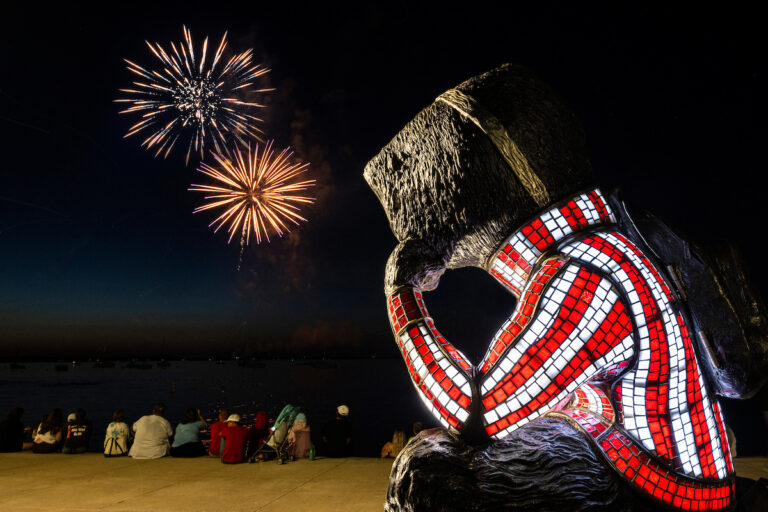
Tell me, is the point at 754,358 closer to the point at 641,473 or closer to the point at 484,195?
the point at 641,473

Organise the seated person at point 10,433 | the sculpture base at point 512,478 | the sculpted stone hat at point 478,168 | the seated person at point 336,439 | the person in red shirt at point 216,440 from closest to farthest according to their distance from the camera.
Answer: the sculpture base at point 512,478
the sculpted stone hat at point 478,168
the seated person at point 336,439
the person in red shirt at point 216,440
the seated person at point 10,433

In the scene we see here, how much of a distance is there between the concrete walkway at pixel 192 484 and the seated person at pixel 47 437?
51cm

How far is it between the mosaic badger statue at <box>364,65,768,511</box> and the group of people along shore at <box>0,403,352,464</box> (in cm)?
655

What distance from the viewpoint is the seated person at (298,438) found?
332 inches

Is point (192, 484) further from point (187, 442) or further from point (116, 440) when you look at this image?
point (116, 440)

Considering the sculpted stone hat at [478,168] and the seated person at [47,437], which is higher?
the sculpted stone hat at [478,168]

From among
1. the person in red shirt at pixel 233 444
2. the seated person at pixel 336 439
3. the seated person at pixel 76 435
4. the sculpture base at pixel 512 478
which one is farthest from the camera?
the seated person at pixel 76 435

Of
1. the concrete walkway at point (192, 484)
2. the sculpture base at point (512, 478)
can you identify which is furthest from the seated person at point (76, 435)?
the sculpture base at point (512, 478)

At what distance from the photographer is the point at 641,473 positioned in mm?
2178

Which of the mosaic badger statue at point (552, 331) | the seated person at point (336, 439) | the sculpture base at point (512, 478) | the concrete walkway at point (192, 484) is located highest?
the mosaic badger statue at point (552, 331)

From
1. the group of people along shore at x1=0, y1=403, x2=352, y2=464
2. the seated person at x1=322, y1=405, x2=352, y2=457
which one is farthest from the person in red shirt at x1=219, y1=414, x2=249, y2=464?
the seated person at x1=322, y1=405, x2=352, y2=457

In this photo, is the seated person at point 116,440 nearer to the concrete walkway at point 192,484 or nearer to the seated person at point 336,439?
the concrete walkway at point 192,484

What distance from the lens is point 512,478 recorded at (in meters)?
2.11

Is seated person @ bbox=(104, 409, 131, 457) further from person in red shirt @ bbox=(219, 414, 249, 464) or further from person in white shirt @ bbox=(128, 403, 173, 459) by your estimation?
person in red shirt @ bbox=(219, 414, 249, 464)
